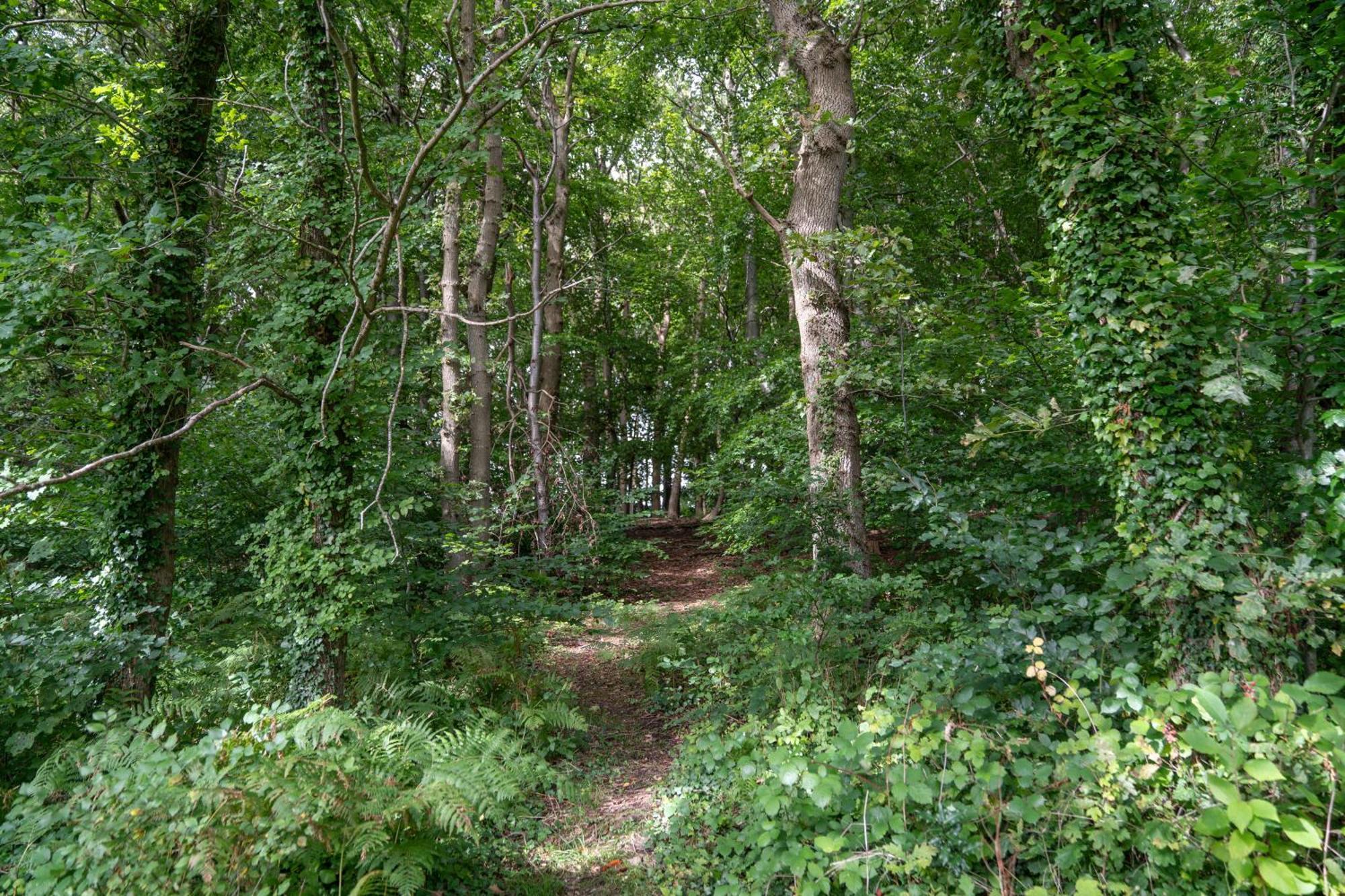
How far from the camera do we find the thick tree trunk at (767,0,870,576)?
5336 millimetres

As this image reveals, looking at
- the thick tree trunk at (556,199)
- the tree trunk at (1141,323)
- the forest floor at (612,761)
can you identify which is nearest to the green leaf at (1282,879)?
the tree trunk at (1141,323)

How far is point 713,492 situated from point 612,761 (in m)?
3.27

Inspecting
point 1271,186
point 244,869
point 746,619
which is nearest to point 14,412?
point 244,869

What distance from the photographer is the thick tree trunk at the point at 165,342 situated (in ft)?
15.8

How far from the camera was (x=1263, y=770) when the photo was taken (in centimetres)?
201

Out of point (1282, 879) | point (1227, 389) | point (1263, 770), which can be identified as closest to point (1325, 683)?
point (1263, 770)

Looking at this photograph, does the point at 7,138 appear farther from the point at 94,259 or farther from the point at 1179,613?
the point at 1179,613

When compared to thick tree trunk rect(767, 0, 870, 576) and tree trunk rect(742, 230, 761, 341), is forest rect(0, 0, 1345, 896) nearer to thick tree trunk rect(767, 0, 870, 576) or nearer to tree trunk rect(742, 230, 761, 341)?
thick tree trunk rect(767, 0, 870, 576)

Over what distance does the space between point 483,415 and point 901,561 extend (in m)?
5.67

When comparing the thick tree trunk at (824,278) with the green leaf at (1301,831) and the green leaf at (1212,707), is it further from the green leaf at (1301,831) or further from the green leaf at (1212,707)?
the green leaf at (1301,831)

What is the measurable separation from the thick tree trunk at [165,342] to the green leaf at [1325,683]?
6.47 metres

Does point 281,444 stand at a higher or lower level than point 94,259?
lower

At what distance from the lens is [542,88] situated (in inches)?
380

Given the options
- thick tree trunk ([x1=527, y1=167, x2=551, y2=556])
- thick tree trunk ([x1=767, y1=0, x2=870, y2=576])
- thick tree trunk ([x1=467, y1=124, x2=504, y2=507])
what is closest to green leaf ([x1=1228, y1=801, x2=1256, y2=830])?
thick tree trunk ([x1=767, y1=0, x2=870, y2=576])
